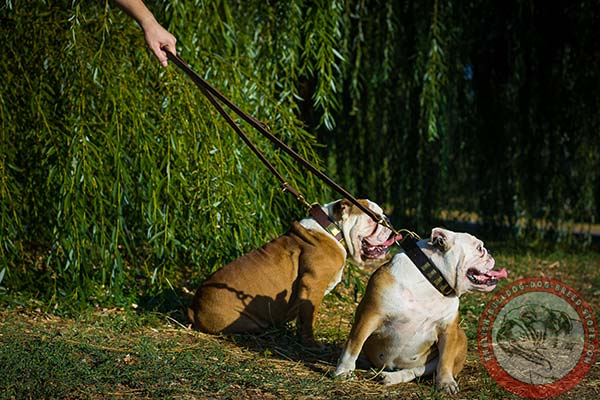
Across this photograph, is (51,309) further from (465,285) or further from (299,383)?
(465,285)

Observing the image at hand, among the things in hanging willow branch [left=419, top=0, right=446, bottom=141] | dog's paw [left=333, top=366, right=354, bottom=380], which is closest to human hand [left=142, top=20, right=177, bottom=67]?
dog's paw [left=333, top=366, right=354, bottom=380]

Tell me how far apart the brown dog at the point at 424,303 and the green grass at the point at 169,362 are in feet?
0.59

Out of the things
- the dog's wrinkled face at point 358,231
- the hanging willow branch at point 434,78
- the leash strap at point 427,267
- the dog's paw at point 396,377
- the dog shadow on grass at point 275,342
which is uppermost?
the hanging willow branch at point 434,78

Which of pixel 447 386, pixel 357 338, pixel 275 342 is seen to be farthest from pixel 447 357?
pixel 275 342

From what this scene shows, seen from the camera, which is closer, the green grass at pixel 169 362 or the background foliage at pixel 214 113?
the green grass at pixel 169 362

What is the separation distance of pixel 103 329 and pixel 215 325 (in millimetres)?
668

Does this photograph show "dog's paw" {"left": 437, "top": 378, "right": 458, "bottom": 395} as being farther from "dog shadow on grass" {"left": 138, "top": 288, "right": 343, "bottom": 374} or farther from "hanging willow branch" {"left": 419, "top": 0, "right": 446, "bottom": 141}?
"hanging willow branch" {"left": 419, "top": 0, "right": 446, "bottom": 141}

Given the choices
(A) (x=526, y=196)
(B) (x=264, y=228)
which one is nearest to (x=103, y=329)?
(B) (x=264, y=228)

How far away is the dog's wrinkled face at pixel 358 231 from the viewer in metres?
4.51

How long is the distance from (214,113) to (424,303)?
231 centimetres

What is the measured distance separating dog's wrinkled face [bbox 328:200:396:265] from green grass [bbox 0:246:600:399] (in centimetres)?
53

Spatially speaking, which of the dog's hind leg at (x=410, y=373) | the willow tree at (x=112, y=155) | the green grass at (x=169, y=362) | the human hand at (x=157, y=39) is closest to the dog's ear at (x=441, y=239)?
the dog's hind leg at (x=410, y=373)

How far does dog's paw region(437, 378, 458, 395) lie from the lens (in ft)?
11.0

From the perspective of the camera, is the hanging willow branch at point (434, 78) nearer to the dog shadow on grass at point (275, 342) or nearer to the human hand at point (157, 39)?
the dog shadow on grass at point (275, 342)
